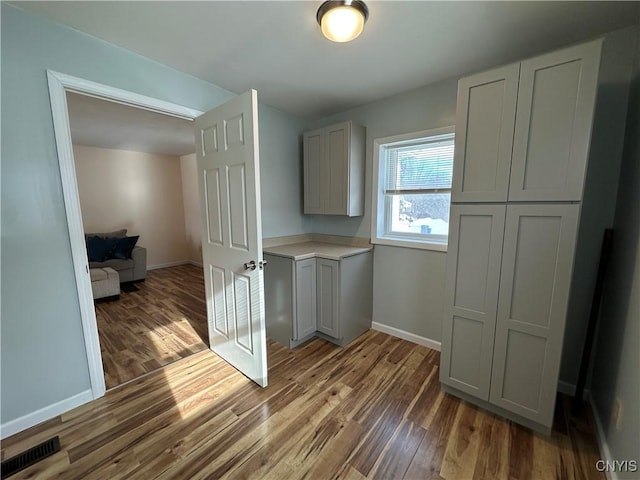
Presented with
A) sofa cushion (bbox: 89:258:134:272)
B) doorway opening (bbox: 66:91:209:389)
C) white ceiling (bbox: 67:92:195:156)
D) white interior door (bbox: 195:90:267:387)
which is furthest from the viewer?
sofa cushion (bbox: 89:258:134:272)

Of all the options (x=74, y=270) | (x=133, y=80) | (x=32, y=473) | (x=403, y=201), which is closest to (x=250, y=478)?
(x=32, y=473)

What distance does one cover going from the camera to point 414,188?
2492mm

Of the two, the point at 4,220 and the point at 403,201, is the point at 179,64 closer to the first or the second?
the point at 4,220

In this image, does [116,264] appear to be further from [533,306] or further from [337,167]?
[533,306]

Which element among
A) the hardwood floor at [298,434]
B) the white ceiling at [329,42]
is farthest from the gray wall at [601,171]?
the hardwood floor at [298,434]

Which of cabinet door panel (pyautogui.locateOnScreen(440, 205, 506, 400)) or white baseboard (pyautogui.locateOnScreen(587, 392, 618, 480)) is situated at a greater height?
cabinet door panel (pyautogui.locateOnScreen(440, 205, 506, 400))

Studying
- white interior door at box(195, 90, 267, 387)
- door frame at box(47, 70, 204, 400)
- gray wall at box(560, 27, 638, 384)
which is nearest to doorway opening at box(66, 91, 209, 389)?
door frame at box(47, 70, 204, 400)

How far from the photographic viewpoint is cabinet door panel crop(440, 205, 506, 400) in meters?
1.58

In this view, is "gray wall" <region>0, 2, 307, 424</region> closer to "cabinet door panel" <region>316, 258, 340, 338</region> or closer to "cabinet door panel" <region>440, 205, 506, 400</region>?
"cabinet door panel" <region>316, 258, 340, 338</region>

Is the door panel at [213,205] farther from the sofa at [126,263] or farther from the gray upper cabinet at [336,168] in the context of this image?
the sofa at [126,263]

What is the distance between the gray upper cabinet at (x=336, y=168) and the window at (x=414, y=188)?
19cm

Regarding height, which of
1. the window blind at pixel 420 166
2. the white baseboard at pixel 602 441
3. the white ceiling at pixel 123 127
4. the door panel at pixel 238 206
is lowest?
the white baseboard at pixel 602 441

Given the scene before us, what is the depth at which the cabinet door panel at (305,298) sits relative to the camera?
238 cm

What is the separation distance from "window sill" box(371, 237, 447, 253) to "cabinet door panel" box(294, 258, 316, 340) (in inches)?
29.0
